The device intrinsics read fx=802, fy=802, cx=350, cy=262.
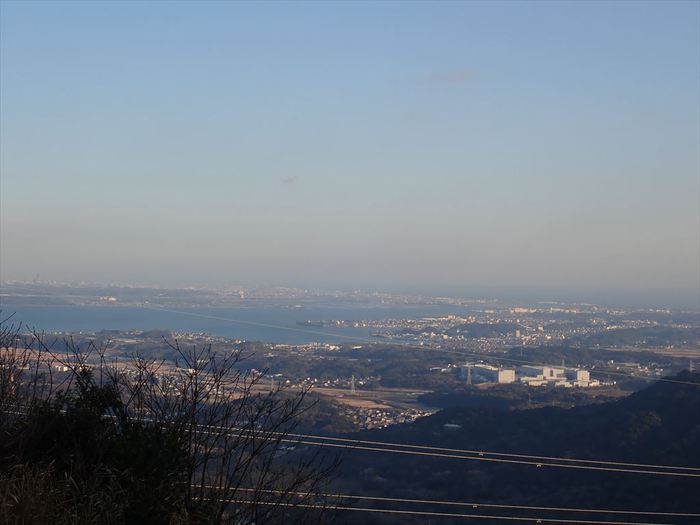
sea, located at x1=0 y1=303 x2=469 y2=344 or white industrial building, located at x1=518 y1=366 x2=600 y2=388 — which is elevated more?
sea, located at x1=0 y1=303 x2=469 y2=344

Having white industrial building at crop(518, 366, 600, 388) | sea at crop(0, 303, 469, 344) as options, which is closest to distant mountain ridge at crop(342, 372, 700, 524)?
white industrial building at crop(518, 366, 600, 388)

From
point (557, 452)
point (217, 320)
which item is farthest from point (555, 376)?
point (217, 320)

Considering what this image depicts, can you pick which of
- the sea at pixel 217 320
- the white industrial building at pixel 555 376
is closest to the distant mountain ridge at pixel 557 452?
the white industrial building at pixel 555 376

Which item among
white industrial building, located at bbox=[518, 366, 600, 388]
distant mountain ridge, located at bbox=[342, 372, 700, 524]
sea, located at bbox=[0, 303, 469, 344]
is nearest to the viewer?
distant mountain ridge, located at bbox=[342, 372, 700, 524]

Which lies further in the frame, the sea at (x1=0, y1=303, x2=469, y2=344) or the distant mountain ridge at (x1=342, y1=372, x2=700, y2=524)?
the sea at (x1=0, y1=303, x2=469, y2=344)

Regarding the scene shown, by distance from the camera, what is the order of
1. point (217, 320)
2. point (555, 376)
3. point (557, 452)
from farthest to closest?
point (217, 320) < point (555, 376) < point (557, 452)

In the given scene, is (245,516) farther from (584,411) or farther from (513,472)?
(584,411)

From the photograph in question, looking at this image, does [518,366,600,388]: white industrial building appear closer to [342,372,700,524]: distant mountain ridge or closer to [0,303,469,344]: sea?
[342,372,700,524]: distant mountain ridge

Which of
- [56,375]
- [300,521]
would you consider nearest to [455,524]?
[56,375]

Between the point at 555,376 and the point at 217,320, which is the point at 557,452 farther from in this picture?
the point at 217,320

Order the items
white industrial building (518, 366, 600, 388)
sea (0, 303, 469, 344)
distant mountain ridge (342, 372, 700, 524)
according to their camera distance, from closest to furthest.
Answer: distant mountain ridge (342, 372, 700, 524) → white industrial building (518, 366, 600, 388) → sea (0, 303, 469, 344)

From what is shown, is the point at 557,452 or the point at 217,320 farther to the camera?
the point at 217,320
